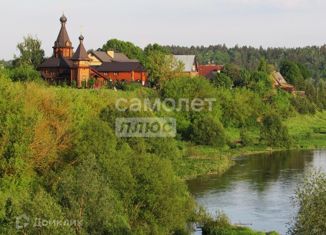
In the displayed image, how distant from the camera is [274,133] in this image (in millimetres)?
60500

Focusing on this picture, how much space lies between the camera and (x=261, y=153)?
57.3 meters

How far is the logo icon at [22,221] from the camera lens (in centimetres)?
1961

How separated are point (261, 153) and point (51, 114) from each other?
26142 mm

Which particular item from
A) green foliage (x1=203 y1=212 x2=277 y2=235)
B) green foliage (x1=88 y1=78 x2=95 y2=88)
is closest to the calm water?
green foliage (x1=203 y1=212 x2=277 y2=235)

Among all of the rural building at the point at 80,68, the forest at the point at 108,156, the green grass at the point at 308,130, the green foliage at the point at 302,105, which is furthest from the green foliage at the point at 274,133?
the green foliage at the point at 302,105

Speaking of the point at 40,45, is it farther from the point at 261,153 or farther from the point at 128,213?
the point at 128,213

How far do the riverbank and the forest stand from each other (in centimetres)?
13

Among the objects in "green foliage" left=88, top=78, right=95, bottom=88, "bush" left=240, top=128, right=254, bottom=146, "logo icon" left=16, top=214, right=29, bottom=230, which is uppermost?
"green foliage" left=88, top=78, right=95, bottom=88

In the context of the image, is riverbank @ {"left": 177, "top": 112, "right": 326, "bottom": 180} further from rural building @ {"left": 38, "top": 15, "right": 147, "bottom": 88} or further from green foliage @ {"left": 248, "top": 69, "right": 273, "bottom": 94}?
rural building @ {"left": 38, "top": 15, "right": 147, "bottom": 88}

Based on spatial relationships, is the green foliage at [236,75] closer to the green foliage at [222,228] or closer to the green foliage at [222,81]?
the green foliage at [222,81]

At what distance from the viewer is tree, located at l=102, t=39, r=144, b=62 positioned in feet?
276

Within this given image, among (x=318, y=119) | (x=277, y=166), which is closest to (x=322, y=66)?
(x=318, y=119)

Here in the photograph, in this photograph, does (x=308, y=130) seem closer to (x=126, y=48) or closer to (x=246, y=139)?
(x=246, y=139)

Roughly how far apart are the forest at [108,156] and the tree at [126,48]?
64.8 feet
